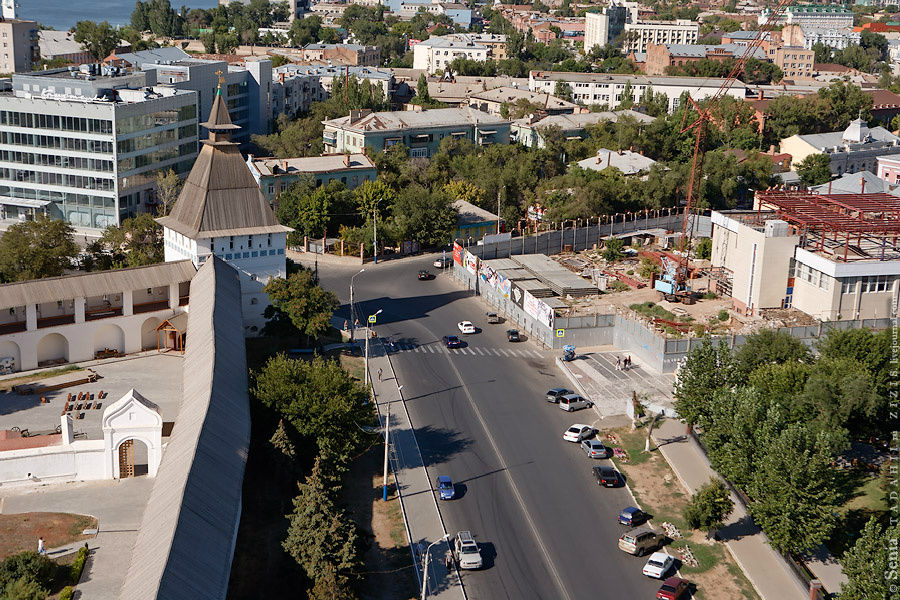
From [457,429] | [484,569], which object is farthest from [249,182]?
[484,569]

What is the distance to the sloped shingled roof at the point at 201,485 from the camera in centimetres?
3369

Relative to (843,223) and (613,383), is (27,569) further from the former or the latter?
(843,223)

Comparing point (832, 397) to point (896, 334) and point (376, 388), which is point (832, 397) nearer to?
point (896, 334)

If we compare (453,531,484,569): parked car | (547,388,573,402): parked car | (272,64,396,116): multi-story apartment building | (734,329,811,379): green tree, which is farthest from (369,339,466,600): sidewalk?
(272,64,396,116): multi-story apartment building

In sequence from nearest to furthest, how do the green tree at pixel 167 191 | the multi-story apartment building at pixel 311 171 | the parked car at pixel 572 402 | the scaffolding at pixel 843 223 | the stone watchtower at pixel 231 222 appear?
the parked car at pixel 572 402 → the stone watchtower at pixel 231 222 → the scaffolding at pixel 843 223 → the green tree at pixel 167 191 → the multi-story apartment building at pixel 311 171

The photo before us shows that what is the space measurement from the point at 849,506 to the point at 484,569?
2046 centimetres

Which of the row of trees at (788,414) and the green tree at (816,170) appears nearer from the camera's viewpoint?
the row of trees at (788,414)

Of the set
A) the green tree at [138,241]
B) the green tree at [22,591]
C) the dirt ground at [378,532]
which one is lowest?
the dirt ground at [378,532]

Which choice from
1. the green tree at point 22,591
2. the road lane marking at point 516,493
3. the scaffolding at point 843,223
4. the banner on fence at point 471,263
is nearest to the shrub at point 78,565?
the green tree at point 22,591

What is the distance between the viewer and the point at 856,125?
5162 inches

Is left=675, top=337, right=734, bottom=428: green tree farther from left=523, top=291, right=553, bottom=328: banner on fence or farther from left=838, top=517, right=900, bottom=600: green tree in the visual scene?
left=523, top=291, right=553, bottom=328: banner on fence

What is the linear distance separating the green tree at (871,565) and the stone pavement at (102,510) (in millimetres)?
28985

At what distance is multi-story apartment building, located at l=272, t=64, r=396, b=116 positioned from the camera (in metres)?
145

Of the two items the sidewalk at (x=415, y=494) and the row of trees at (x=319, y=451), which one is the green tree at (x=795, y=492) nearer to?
the sidewalk at (x=415, y=494)
